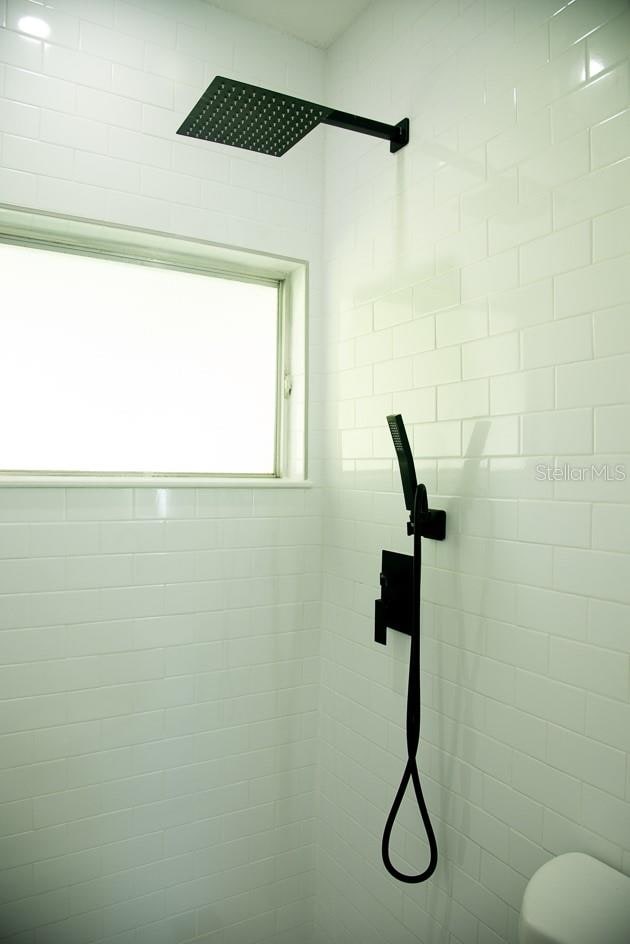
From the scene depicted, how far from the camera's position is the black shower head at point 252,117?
1.39m

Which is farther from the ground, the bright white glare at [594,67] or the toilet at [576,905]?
the bright white glare at [594,67]

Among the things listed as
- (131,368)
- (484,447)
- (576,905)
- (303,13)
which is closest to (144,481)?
(131,368)

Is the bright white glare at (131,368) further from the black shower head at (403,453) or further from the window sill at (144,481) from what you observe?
the black shower head at (403,453)

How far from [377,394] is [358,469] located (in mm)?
255

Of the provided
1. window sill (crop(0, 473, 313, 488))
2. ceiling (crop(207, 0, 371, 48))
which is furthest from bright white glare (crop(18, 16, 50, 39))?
window sill (crop(0, 473, 313, 488))

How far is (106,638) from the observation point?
1833 millimetres

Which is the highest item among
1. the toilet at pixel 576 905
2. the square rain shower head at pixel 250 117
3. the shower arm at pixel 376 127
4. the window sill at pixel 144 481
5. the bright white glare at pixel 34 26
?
the bright white glare at pixel 34 26

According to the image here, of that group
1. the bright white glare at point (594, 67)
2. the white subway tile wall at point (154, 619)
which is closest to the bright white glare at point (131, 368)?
the white subway tile wall at point (154, 619)

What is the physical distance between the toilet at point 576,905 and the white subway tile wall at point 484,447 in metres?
0.07

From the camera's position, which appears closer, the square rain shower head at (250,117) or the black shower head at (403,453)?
the square rain shower head at (250,117)

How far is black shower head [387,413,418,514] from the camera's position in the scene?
154cm

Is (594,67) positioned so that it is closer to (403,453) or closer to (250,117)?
(250,117)

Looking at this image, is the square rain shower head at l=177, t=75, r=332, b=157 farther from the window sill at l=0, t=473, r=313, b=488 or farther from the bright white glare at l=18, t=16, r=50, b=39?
the window sill at l=0, t=473, r=313, b=488

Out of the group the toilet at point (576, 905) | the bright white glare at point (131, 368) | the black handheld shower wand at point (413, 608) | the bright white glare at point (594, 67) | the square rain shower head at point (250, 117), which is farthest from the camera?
the bright white glare at point (131, 368)
